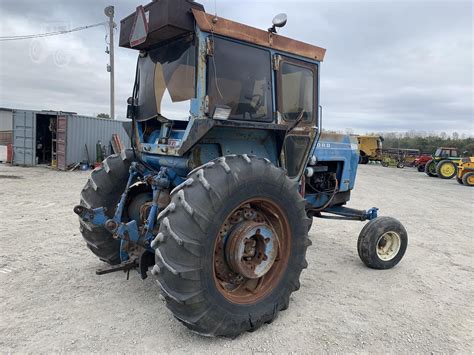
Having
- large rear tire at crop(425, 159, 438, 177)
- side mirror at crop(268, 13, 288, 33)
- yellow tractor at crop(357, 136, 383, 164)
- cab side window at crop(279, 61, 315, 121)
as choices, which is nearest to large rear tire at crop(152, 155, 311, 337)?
cab side window at crop(279, 61, 315, 121)

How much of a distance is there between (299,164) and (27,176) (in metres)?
13.1

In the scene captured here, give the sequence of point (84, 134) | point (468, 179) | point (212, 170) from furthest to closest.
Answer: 1. point (468, 179)
2. point (84, 134)
3. point (212, 170)

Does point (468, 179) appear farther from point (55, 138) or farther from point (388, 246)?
point (55, 138)

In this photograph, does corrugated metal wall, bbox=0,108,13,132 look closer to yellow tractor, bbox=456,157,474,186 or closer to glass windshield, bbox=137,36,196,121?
yellow tractor, bbox=456,157,474,186

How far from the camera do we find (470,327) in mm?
3455

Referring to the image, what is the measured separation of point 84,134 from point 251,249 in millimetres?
16391

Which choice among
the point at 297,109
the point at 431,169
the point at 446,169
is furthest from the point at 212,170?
the point at 431,169

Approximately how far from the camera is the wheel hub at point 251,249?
10.4 feet

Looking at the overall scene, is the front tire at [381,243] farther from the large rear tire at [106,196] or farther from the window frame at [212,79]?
the large rear tire at [106,196]

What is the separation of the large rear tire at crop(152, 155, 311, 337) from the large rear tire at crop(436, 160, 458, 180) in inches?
904

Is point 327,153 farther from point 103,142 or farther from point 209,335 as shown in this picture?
point 103,142

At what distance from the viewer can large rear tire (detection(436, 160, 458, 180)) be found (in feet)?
75.2

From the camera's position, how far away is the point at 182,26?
10.7 ft

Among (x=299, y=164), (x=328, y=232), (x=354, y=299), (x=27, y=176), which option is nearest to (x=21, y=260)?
(x=299, y=164)
